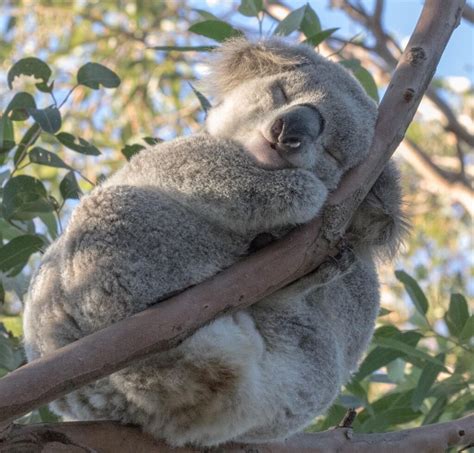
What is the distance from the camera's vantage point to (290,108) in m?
2.08

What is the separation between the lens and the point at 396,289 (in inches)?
267

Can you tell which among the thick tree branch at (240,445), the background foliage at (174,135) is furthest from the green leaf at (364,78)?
the thick tree branch at (240,445)

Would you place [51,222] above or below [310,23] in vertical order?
below

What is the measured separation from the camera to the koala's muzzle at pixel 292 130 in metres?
1.96

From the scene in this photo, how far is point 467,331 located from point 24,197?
4.77 feet

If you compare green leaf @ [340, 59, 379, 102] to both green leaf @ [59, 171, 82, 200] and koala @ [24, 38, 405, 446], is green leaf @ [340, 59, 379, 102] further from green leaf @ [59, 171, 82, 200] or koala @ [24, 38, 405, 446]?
green leaf @ [59, 171, 82, 200]

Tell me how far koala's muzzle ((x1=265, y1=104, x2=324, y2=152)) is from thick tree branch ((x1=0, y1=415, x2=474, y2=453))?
74 centimetres

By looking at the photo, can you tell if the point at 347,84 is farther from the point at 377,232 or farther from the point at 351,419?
the point at 351,419

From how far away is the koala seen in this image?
1.88 metres

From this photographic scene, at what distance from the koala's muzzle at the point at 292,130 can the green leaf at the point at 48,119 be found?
34.6 inches

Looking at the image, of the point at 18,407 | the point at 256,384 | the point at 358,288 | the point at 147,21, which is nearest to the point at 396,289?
the point at 147,21

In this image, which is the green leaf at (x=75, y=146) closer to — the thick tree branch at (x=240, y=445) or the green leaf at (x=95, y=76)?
the green leaf at (x=95, y=76)

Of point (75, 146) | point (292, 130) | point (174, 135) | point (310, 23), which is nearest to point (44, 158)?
point (75, 146)

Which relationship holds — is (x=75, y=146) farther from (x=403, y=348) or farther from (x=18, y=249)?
(x=403, y=348)
